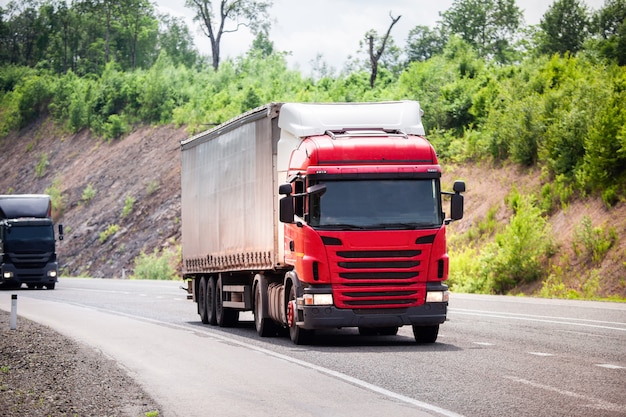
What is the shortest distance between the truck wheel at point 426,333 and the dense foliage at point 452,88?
17838 millimetres

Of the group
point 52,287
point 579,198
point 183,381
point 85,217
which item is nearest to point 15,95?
point 85,217

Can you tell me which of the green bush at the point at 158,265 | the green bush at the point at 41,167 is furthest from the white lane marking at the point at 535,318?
the green bush at the point at 41,167

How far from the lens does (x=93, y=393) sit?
1311cm

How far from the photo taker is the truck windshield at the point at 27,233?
4897 cm

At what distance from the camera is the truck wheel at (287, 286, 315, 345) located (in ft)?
61.6

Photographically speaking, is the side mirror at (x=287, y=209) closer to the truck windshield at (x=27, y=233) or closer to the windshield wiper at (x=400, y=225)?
the windshield wiper at (x=400, y=225)

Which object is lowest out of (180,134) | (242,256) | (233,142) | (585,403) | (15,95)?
(585,403)

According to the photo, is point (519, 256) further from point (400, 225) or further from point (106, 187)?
point (106, 187)

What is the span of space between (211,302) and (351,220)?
8359 mm

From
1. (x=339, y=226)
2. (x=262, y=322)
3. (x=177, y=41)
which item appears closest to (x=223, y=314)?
(x=262, y=322)

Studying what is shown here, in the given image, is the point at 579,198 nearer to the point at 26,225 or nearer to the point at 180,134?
the point at 26,225

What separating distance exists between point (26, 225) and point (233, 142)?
2809cm

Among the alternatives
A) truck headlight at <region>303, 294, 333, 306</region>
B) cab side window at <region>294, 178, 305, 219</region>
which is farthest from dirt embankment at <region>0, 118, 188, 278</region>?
truck headlight at <region>303, 294, 333, 306</region>

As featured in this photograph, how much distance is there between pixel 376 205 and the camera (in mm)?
18266
